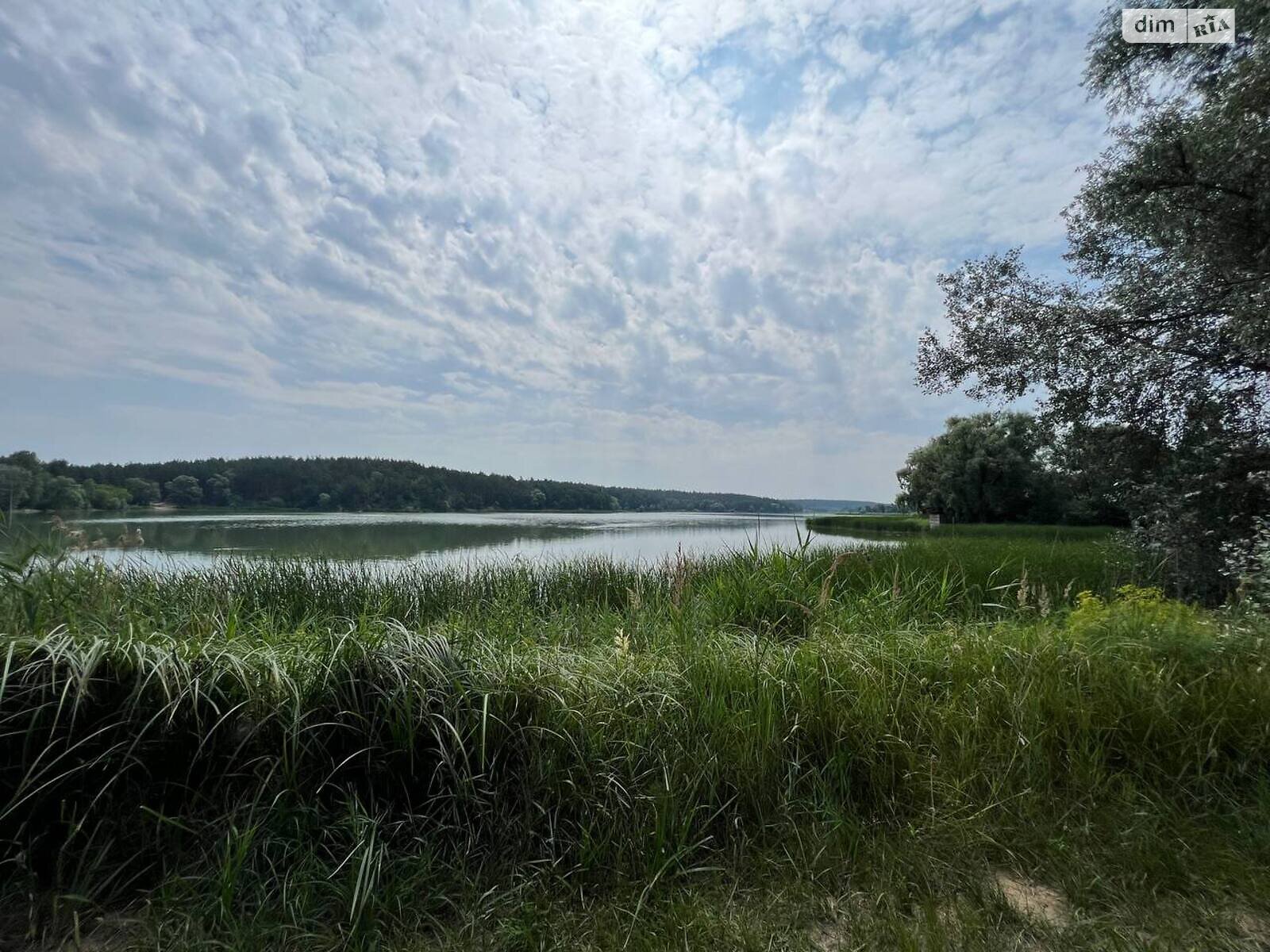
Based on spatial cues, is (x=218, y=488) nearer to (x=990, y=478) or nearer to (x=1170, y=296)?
(x=1170, y=296)

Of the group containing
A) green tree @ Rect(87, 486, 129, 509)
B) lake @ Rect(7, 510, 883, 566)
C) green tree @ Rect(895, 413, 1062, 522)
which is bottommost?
lake @ Rect(7, 510, 883, 566)

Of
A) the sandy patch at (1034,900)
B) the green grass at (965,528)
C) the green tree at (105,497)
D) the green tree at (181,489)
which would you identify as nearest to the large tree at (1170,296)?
the green grass at (965,528)

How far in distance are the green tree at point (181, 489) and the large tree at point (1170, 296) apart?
1200 inches

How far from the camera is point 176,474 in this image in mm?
28031

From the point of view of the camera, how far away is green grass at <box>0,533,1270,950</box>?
5.49 feet

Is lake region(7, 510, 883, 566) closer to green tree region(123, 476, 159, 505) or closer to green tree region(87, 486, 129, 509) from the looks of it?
green tree region(87, 486, 129, 509)

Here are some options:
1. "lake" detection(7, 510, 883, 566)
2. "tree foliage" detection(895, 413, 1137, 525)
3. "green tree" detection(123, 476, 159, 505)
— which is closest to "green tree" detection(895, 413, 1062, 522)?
"tree foliage" detection(895, 413, 1137, 525)

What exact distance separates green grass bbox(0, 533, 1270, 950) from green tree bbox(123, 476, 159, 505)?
2396 cm

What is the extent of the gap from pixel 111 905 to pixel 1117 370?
1072 cm

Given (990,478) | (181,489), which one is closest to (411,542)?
(181,489)

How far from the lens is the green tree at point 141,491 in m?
21.3

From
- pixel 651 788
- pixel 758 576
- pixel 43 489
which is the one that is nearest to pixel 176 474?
pixel 43 489

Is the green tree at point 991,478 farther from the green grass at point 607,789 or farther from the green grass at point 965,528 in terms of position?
the green grass at point 607,789

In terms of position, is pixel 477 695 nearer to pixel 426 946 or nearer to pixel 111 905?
pixel 426 946
